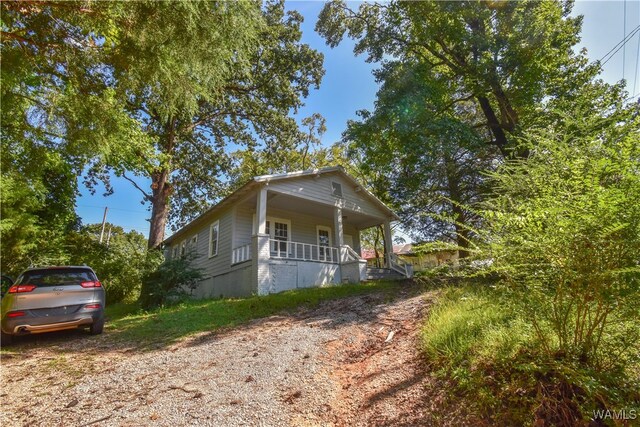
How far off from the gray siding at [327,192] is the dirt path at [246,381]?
23.1 feet

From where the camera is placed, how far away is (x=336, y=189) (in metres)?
13.8

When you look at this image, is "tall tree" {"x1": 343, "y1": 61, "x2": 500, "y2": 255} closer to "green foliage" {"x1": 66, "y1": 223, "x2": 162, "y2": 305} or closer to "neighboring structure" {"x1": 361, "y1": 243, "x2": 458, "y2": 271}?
"neighboring structure" {"x1": 361, "y1": 243, "x2": 458, "y2": 271}

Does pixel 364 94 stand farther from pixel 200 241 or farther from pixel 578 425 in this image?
pixel 578 425

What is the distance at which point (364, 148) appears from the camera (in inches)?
542

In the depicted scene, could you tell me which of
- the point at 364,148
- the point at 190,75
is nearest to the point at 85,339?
the point at 190,75

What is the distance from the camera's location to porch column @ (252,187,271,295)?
10312mm

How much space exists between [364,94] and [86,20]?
13.2 meters

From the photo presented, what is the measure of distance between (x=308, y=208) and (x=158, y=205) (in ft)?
24.8

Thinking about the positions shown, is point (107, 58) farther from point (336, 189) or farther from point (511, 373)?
point (336, 189)

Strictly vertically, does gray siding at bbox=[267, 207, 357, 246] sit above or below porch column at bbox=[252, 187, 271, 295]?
above

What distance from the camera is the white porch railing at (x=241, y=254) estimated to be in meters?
11.6

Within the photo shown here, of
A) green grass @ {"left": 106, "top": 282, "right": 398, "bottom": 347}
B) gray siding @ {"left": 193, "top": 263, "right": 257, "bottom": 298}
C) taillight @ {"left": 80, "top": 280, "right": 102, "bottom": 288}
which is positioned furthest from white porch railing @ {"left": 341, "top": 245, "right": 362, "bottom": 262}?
taillight @ {"left": 80, "top": 280, "right": 102, "bottom": 288}

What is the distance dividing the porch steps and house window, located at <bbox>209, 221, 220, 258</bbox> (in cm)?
705

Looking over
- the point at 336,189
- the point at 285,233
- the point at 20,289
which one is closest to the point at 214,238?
the point at 285,233
